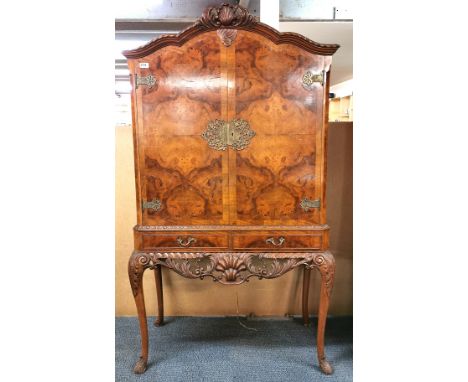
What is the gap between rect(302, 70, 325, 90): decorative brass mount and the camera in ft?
5.34

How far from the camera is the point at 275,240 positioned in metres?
1.68

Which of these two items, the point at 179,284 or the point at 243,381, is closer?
the point at 243,381

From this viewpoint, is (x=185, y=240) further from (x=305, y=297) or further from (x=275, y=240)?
(x=305, y=297)

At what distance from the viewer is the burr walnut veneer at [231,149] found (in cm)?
163

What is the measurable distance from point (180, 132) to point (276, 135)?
446 millimetres

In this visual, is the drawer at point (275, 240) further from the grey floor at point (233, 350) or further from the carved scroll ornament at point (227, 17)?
the carved scroll ornament at point (227, 17)

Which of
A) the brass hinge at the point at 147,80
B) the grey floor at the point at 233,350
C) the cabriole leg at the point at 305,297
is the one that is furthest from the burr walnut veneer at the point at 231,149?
the cabriole leg at the point at 305,297

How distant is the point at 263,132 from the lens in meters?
1.65

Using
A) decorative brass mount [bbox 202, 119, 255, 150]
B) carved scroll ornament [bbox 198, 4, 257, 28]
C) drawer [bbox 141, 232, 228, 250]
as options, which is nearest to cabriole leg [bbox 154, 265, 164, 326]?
drawer [bbox 141, 232, 228, 250]

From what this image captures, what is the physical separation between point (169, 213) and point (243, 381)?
2.82 ft
